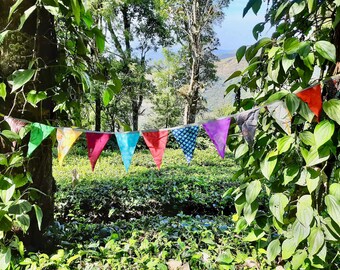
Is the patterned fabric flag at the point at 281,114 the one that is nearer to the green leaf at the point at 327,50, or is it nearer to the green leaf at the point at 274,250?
the green leaf at the point at 327,50

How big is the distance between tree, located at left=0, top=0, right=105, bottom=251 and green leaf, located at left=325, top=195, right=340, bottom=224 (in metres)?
1.30

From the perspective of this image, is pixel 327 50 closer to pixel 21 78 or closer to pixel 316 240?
pixel 316 240

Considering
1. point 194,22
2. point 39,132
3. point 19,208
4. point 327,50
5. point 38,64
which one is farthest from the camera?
point 194,22

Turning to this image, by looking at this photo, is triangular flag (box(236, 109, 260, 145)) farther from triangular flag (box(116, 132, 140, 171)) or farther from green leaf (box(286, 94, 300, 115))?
triangular flag (box(116, 132, 140, 171))

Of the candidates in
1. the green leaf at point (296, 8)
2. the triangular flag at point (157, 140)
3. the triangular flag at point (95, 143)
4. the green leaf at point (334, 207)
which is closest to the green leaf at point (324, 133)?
the green leaf at point (334, 207)

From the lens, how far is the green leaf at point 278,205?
137 cm

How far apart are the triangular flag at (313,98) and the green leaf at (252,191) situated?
38cm

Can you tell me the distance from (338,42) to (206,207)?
2.15m

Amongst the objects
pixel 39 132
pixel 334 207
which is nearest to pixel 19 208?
pixel 39 132

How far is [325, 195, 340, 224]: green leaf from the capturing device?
49.1 inches

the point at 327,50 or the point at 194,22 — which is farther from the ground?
the point at 194,22

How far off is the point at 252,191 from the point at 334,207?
316 mm

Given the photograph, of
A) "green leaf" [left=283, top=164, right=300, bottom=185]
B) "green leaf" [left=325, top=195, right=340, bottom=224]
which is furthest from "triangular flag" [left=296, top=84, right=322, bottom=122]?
"green leaf" [left=325, top=195, right=340, bottom=224]

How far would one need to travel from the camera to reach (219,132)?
155cm
